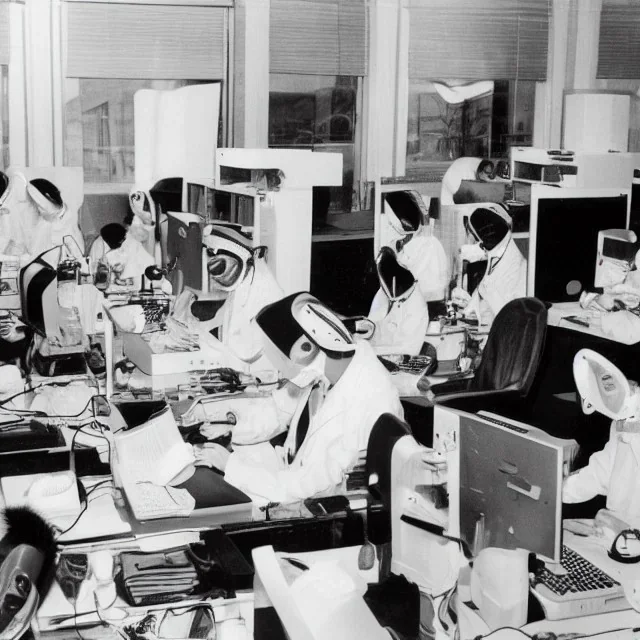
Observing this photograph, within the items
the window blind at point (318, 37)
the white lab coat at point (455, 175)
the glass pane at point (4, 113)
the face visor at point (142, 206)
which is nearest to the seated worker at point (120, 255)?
the face visor at point (142, 206)

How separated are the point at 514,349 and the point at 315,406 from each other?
4.18ft

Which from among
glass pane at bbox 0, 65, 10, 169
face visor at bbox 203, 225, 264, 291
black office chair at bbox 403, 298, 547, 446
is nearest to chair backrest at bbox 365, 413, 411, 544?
black office chair at bbox 403, 298, 547, 446

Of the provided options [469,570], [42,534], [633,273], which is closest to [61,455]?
[42,534]

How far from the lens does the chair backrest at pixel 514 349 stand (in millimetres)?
3824

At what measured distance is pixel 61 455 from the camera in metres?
2.78

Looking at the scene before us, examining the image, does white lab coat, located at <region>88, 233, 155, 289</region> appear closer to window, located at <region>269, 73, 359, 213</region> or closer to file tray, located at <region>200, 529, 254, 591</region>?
window, located at <region>269, 73, 359, 213</region>

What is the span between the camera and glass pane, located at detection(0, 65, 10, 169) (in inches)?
165

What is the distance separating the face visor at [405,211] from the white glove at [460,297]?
38cm

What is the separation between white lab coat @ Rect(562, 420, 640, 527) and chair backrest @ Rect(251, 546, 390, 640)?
79cm

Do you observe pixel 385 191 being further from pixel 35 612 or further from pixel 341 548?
pixel 35 612

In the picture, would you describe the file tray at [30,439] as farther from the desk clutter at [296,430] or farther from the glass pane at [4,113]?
the glass pane at [4,113]

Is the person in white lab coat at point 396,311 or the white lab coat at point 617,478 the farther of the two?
the person in white lab coat at point 396,311

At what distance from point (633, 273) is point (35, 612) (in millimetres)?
3464

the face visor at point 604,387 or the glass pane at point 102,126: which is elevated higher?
the glass pane at point 102,126
